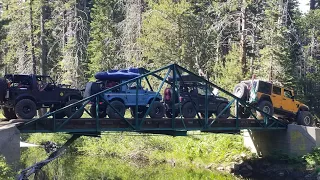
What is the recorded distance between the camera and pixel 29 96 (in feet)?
53.2

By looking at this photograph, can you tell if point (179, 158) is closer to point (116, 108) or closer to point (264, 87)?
point (264, 87)

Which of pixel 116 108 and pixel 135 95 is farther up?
pixel 135 95

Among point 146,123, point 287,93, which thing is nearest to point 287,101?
point 287,93

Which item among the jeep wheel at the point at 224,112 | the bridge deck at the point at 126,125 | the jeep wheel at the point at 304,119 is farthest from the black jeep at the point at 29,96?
the jeep wheel at the point at 304,119

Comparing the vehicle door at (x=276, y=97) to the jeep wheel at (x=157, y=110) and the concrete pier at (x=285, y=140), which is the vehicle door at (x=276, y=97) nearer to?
the concrete pier at (x=285, y=140)

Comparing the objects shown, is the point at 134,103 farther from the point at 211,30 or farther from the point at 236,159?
the point at 211,30

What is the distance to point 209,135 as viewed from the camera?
25.9m

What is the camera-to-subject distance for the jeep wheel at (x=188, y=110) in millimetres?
19280

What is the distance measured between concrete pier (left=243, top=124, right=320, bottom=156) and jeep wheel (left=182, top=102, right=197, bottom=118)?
509 centimetres

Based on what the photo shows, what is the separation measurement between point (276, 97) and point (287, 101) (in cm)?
73

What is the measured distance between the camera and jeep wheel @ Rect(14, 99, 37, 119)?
15.7 m

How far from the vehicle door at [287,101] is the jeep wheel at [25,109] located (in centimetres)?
1181

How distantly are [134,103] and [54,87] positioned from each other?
3046mm

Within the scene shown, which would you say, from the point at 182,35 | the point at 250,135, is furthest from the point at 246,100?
the point at 182,35
